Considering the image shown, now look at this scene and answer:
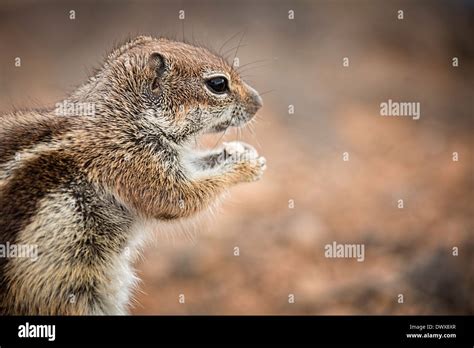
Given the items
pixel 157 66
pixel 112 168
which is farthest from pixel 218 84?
pixel 112 168

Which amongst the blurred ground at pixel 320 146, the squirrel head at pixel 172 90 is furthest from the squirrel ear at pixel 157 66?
the blurred ground at pixel 320 146

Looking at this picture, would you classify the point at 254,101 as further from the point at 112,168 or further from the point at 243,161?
the point at 112,168

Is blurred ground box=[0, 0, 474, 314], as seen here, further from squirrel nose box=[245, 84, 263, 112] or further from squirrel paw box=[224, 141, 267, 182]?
squirrel nose box=[245, 84, 263, 112]

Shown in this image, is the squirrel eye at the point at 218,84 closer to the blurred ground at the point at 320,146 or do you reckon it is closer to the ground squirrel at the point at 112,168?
the ground squirrel at the point at 112,168

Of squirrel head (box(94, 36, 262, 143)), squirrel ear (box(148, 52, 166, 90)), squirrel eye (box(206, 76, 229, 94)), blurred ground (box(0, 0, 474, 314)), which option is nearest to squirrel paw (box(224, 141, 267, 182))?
squirrel head (box(94, 36, 262, 143))

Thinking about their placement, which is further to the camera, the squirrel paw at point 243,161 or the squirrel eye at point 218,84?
the squirrel paw at point 243,161

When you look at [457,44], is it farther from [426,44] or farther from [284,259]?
[284,259]
